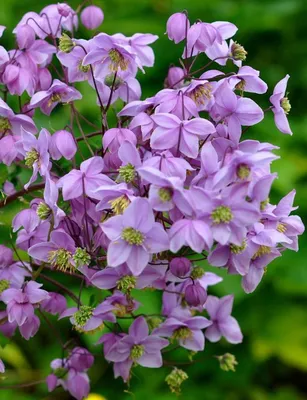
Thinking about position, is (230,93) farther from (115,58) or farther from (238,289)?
(238,289)

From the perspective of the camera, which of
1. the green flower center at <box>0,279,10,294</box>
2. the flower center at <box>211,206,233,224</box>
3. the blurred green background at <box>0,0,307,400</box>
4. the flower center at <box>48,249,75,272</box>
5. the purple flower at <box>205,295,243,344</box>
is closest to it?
the flower center at <box>211,206,233,224</box>

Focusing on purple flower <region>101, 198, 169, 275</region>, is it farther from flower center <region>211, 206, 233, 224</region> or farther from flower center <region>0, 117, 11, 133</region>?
flower center <region>0, 117, 11, 133</region>

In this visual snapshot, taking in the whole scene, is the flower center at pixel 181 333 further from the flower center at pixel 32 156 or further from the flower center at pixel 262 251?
the flower center at pixel 32 156

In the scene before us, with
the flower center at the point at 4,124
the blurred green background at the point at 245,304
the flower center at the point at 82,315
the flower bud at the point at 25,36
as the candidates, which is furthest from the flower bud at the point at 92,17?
the blurred green background at the point at 245,304

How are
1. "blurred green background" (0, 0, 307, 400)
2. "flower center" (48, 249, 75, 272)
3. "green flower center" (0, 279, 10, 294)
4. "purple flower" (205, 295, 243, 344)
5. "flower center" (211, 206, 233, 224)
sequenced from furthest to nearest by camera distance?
"blurred green background" (0, 0, 307, 400) → "purple flower" (205, 295, 243, 344) → "green flower center" (0, 279, 10, 294) → "flower center" (48, 249, 75, 272) → "flower center" (211, 206, 233, 224)

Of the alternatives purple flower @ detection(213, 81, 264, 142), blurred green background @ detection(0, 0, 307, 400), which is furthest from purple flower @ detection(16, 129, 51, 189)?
blurred green background @ detection(0, 0, 307, 400)

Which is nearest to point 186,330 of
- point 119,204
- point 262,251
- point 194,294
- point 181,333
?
point 181,333

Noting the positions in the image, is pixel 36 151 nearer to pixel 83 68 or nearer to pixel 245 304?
pixel 83 68
